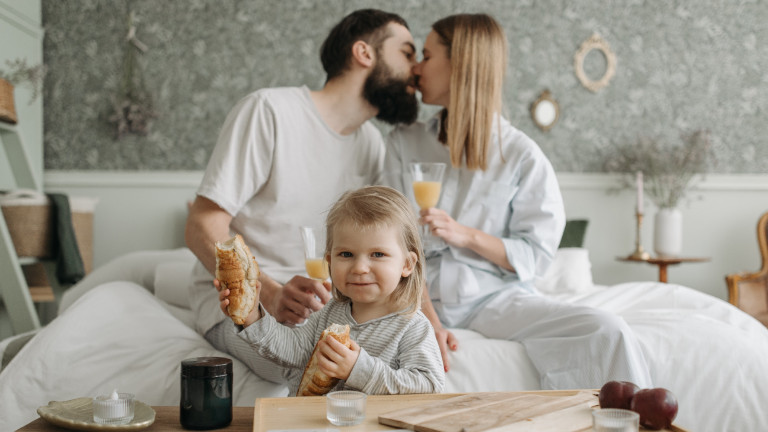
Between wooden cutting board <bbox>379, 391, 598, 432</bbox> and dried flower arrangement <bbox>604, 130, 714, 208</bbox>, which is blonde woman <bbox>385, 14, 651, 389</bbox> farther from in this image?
dried flower arrangement <bbox>604, 130, 714, 208</bbox>

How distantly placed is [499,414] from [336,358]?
299 millimetres

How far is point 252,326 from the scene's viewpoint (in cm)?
135

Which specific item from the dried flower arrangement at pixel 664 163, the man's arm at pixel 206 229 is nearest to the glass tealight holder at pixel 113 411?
the man's arm at pixel 206 229

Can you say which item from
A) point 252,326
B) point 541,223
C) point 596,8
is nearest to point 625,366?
point 541,223

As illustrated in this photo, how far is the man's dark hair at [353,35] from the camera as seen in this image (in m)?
2.31

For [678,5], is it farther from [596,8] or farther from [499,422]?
[499,422]

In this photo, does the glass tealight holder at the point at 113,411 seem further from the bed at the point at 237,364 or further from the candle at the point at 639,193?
the candle at the point at 639,193

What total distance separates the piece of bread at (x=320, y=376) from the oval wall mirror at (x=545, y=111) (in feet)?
10.6

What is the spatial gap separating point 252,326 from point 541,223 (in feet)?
3.46

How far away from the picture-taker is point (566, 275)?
3100mm

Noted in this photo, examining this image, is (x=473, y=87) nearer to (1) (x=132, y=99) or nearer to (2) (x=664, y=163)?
(2) (x=664, y=163)

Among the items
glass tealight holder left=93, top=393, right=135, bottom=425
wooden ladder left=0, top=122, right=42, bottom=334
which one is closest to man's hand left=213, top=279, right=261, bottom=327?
glass tealight holder left=93, top=393, right=135, bottom=425

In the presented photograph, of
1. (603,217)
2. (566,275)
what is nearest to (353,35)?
(566,275)

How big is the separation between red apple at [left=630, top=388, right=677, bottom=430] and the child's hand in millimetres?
477
